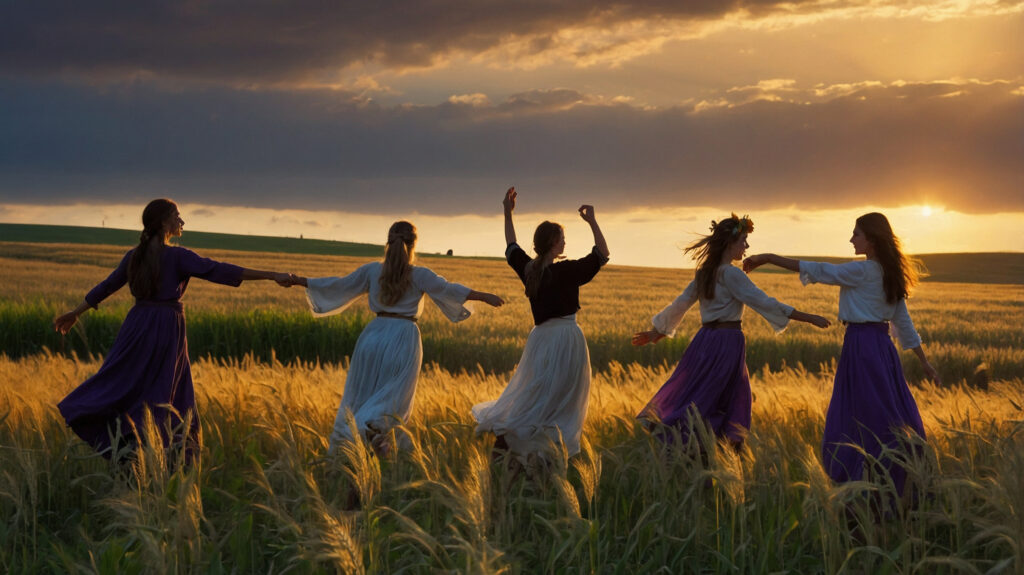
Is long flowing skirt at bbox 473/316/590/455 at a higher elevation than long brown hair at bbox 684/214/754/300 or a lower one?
lower

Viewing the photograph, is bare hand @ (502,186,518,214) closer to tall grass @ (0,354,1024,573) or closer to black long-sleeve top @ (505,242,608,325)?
black long-sleeve top @ (505,242,608,325)

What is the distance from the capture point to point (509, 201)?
6973 mm

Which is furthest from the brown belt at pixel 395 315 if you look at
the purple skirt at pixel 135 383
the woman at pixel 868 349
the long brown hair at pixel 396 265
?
the woman at pixel 868 349

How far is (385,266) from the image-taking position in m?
6.54

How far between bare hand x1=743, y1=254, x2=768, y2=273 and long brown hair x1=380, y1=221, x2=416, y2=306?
2.43 meters

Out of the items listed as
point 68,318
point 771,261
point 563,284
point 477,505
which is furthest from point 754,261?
point 68,318

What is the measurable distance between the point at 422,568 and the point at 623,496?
1.72 metres

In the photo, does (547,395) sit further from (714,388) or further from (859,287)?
(859,287)

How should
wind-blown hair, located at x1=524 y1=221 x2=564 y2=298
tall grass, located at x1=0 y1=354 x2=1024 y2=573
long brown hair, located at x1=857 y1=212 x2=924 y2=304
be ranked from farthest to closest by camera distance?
wind-blown hair, located at x1=524 y1=221 x2=564 y2=298 < long brown hair, located at x1=857 y1=212 x2=924 y2=304 < tall grass, located at x1=0 y1=354 x2=1024 y2=573

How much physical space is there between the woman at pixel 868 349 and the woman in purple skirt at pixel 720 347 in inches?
19.5

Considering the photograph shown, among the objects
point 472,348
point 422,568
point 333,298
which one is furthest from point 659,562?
point 472,348

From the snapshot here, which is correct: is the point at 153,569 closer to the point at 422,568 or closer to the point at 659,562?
the point at 422,568

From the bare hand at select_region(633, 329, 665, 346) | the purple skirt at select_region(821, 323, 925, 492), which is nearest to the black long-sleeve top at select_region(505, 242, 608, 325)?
the bare hand at select_region(633, 329, 665, 346)

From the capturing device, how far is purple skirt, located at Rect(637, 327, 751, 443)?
21.2ft
